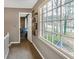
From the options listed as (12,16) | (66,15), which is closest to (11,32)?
(12,16)

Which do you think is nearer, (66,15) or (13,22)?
(66,15)
